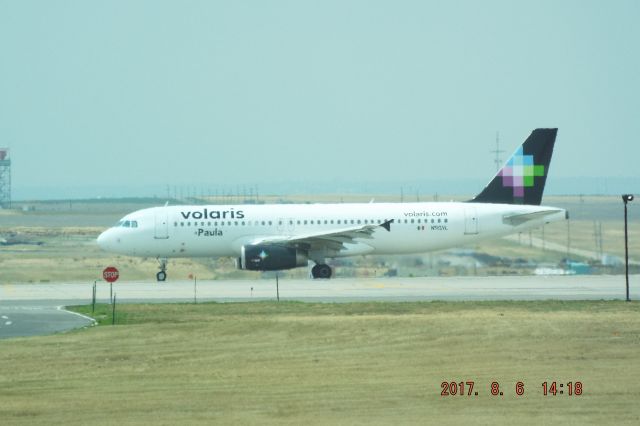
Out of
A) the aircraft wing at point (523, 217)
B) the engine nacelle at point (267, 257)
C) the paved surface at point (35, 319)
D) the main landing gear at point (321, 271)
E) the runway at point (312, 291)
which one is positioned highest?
the aircraft wing at point (523, 217)

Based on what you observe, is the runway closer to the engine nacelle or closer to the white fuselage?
the engine nacelle

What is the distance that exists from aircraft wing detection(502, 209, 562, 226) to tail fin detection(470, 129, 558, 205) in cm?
153

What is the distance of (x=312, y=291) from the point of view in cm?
4178

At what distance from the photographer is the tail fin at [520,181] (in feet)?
163

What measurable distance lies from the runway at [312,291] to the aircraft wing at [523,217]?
2472 millimetres

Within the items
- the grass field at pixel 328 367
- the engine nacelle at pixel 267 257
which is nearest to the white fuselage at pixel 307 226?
the engine nacelle at pixel 267 257

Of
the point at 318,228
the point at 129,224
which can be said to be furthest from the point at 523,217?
the point at 129,224

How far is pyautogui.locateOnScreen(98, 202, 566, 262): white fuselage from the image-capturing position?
157 ft

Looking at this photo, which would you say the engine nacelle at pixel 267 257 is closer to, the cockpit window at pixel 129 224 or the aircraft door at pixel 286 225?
the aircraft door at pixel 286 225

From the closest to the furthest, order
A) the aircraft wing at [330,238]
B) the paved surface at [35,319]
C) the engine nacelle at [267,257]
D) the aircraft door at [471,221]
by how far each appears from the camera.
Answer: the paved surface at [35,319]
the engine nacelle at [267,257]
the aircraft wing at [330,238]
the aircraft door at [471,221]

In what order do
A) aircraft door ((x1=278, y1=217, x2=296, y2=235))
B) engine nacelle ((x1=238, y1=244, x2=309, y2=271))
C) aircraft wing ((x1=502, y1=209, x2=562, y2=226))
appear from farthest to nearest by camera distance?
aircraft door ((x1=278, y1=217, x2=296, y2=235)) → aircraft wing ((x1=502, y1=209, x2=562, y2=226)) → engine nacelle ((x1=238, y1=244, x2=309, y2=271))

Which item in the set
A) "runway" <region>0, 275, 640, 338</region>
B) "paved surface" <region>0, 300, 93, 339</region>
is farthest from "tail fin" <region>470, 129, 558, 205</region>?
"paved surface" <region>0, 300, 93, 339</region>

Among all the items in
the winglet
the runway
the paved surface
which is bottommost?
the paved surface

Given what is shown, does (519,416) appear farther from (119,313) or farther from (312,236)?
(312,236)
